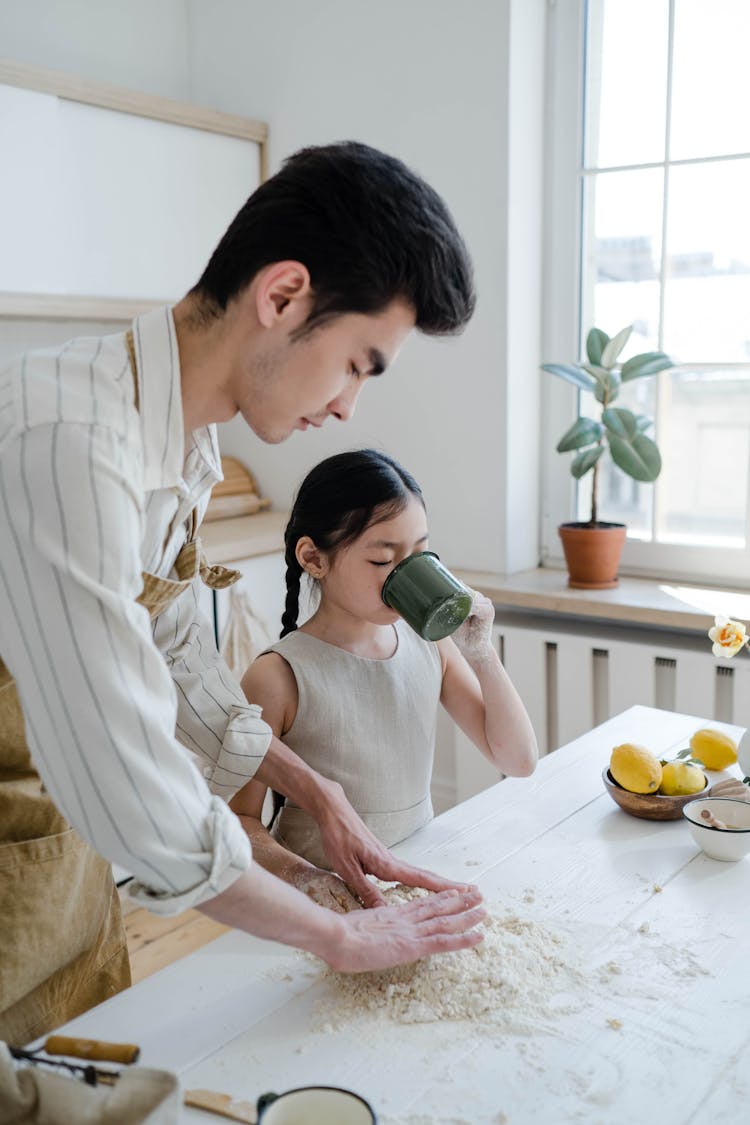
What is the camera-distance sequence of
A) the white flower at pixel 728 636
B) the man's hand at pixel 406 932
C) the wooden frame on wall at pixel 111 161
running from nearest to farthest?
the man's hand at pixel 406 932, the white flower at pixel 728 636, the wooden frame on wall at pixel 111 161

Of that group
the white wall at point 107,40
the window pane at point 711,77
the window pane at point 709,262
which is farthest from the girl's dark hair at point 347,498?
the white wall at point 107,40

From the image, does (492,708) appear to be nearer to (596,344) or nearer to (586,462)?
(586,462)

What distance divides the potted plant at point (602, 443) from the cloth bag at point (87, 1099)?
192 centimetres

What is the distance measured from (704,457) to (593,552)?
1.23 ft

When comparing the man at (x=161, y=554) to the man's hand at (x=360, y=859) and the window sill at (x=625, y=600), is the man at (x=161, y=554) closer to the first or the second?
the man's hand at (x=360, y=859)

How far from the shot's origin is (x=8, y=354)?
2.69 metres

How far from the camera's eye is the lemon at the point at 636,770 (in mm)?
1447

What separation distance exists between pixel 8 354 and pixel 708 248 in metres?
1.77

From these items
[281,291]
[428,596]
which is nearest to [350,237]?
[281,291]

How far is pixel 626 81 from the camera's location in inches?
102

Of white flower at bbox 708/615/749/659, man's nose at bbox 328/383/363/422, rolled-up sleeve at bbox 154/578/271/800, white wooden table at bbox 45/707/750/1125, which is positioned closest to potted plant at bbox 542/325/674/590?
white flower at bbox 708/615/749/659

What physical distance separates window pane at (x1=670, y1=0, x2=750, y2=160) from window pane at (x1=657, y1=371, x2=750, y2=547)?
0.55m

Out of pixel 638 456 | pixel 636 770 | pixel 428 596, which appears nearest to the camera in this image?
pixel 428 596

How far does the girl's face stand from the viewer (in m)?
1.54
